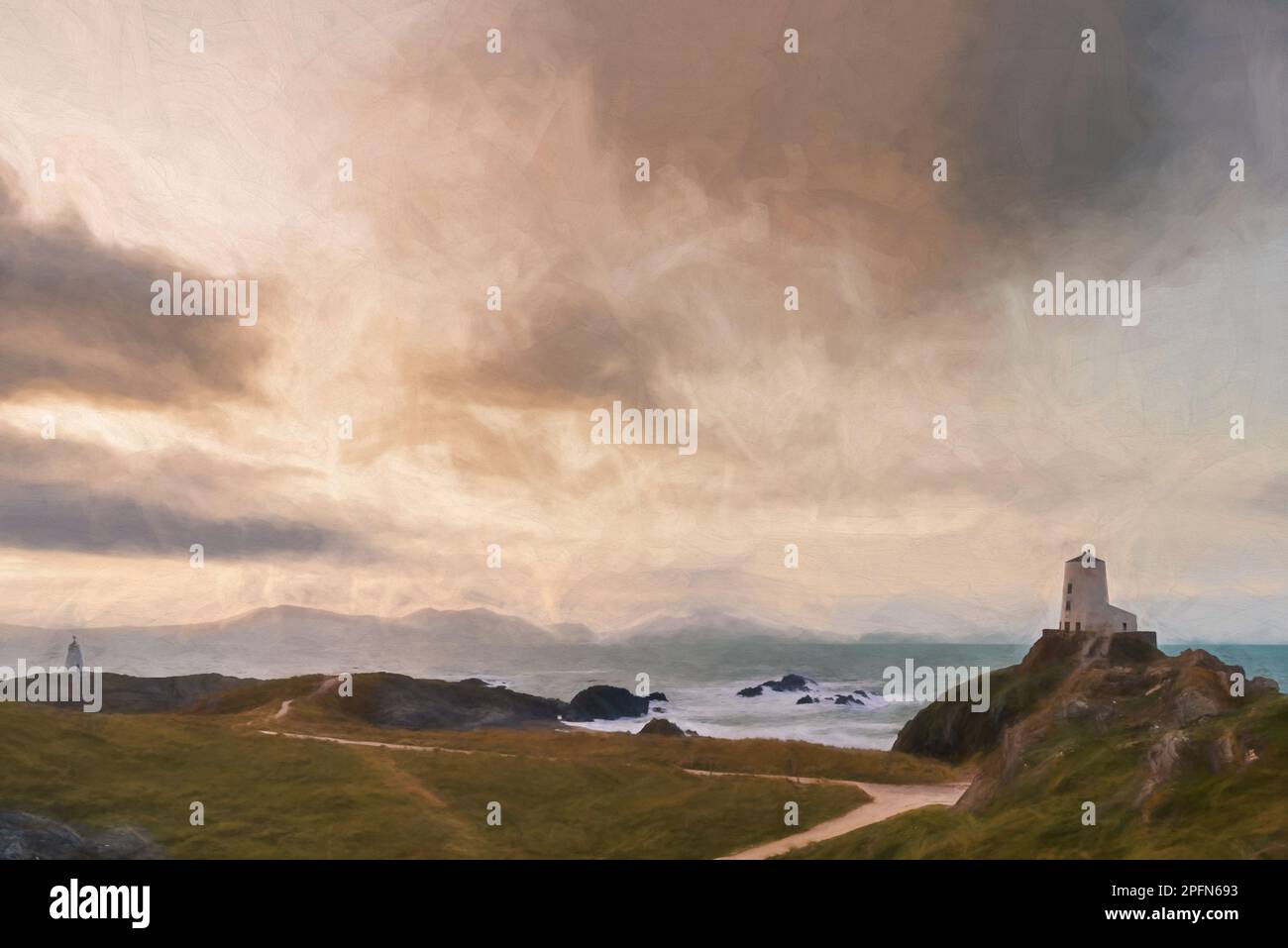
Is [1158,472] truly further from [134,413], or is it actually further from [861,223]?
[134,413]

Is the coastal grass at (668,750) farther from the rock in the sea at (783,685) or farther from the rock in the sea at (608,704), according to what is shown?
the rock in the sea at (783,685)

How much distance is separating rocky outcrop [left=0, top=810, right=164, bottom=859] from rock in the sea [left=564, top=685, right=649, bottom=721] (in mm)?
15707

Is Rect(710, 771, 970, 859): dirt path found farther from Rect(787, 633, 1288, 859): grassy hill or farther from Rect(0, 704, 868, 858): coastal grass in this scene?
Rect(787, 633, 1288, 859): grassy hill

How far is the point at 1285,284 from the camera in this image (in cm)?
3572

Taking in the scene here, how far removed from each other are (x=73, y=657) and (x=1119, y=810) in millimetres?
38362

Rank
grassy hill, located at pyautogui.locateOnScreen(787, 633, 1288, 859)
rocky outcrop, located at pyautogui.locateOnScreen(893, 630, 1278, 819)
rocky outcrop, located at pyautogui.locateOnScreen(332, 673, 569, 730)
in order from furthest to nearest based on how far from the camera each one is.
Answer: rocky outcrop, located at pyautogui.locateOnScreen(332, 673, 569, 730)
rocky outcrop, located at pyautogui.locateOnScreen(893, 630, 1278, 819)
grassy hill, located at pyautogui.locateOnScreen(787, 633, 1288, 859)

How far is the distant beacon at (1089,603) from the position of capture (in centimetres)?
3528

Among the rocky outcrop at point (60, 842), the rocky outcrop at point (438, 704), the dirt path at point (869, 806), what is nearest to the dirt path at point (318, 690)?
the rocky outcrop at point (438, 704)

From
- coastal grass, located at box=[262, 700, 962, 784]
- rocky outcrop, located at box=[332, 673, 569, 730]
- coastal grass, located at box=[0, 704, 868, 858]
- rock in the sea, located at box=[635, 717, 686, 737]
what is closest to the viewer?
coastal grass, located at box=[0, 704, 868, 858]

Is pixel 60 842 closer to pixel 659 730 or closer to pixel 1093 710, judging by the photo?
pixel 659 730

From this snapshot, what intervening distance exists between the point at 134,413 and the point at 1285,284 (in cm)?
4636

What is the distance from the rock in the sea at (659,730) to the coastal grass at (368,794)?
118 cm

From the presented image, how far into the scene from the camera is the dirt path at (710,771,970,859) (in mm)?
29953

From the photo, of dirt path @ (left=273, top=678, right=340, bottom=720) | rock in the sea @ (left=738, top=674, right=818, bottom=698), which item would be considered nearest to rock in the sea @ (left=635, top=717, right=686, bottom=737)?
rock in the sea @ (left=738, top=674, right=818, bottom=698)
